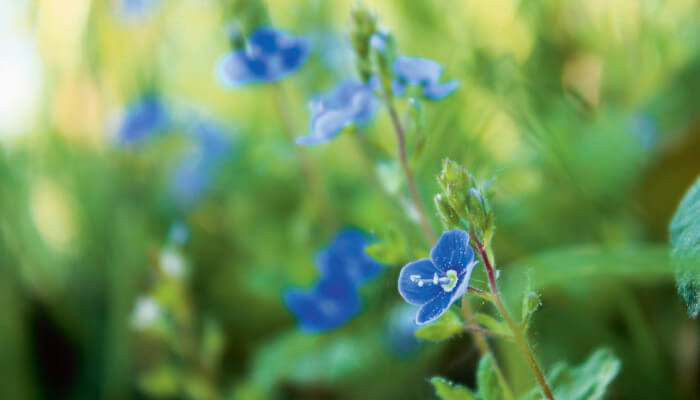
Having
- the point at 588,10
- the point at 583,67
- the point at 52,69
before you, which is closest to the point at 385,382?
the point at 583,67

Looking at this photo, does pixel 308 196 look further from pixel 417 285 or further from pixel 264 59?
pixel 417 285

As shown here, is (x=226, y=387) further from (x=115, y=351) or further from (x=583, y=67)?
(x=583, y=67)

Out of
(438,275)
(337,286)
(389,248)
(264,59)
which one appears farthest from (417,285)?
(337,286)

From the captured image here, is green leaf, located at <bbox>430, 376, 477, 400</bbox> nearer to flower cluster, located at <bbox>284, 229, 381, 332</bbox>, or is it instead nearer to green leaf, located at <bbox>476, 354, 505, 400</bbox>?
green leaf, located at <bbox>476, 354, 505, 400</bbox>

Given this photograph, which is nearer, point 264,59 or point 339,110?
point 339,110

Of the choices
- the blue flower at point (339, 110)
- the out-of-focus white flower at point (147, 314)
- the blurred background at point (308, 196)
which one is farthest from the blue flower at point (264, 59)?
the out-of-focus white flower at point (147, 314)

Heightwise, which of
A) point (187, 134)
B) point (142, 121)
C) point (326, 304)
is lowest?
point (326, 304)

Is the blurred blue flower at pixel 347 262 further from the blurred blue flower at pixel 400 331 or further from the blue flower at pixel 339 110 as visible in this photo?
the blue flower at pixel 339 110

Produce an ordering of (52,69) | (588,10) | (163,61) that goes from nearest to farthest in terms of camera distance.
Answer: (588,10)
(52,69)
(163,61)
